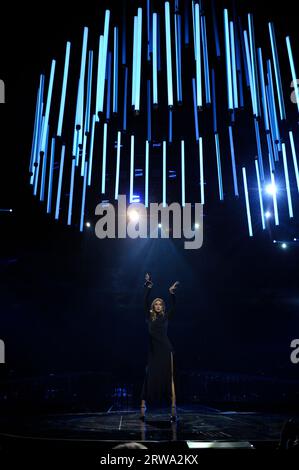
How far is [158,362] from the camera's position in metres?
6.70

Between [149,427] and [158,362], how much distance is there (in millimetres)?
1081

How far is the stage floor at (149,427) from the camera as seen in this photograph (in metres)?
4.85

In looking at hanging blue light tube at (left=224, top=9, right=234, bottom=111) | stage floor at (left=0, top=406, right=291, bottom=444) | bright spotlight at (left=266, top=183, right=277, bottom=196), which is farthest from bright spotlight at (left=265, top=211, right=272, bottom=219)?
hanging blue light tube at (left=224, top=9, right=234, bottom=111)

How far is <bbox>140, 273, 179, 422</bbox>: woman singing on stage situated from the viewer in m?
6.57

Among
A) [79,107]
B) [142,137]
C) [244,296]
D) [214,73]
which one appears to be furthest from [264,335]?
[79,107]

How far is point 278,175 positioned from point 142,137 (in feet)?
13.1

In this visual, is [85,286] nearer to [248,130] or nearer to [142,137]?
[142,137]

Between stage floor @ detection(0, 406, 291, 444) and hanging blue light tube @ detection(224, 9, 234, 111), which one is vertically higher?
hanging blue light tube @ detection(224, 9, 234, 111)

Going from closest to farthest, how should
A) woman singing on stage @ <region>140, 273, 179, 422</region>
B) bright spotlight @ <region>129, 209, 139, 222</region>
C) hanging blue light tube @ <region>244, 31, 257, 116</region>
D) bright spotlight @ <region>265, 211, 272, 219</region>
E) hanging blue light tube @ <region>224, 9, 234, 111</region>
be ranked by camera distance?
1. hanging blue light tube @ <region>224, 9, 234, 111</region>
2. hanging blue light tube @ <region>244, 31, 257, 116</region>
3. woman singing on stage @ <region>140, 273, 179, 422</region>
4. bright spotlight @ <region>129, 209, 139, 222</region>
5. bright spotlight @ <region>265, 211, 272, 219</region>

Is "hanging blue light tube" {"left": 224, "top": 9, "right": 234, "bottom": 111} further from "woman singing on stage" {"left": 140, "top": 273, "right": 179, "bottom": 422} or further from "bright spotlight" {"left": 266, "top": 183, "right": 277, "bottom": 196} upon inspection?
"bright spotlight" {"left": 266, "top": 183, "right": 277, "bottom": 196}

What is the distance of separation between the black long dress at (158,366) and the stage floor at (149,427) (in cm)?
37

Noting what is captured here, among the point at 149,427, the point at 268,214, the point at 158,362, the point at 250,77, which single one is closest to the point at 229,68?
the point at 250,77

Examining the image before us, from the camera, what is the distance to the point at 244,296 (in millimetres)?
13328

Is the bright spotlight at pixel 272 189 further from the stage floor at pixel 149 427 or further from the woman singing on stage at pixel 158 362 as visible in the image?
the stage floor at pixel 149 427
